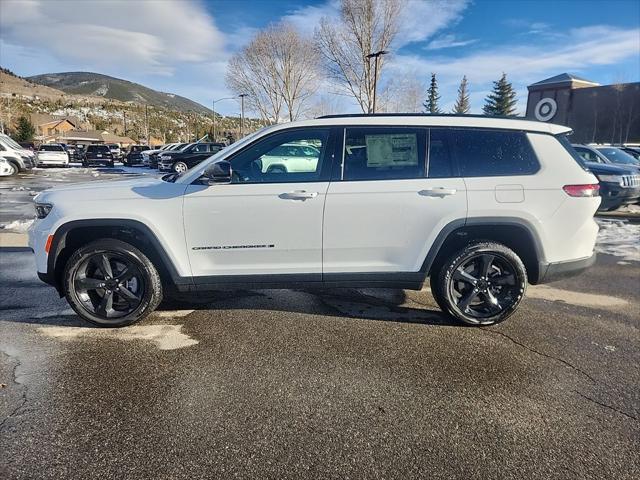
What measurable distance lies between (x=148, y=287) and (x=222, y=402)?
145cm

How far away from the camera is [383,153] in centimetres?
364

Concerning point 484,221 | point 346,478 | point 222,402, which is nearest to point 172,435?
point 222,402

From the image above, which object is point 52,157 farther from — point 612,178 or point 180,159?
point 612,178

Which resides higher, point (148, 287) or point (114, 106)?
point (114, 106)

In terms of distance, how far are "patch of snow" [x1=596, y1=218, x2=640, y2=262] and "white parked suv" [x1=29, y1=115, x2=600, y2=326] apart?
3.89 m

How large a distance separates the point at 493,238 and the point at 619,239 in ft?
18.4

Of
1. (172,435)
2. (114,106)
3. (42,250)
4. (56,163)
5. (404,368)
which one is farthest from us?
(114,106)

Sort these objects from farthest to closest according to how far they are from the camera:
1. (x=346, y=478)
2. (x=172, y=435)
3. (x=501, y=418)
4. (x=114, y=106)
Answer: (x=114, y=106)
(x=501, y=418)
(x=172, y=435)
(x=346, y=478)

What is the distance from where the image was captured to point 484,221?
3.60 m

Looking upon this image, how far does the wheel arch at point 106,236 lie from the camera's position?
3467 mm

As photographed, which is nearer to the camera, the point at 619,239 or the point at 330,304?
the point at 330,304

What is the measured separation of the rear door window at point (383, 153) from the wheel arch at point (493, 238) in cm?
59

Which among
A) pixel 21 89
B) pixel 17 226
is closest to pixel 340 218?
pixel 17 226

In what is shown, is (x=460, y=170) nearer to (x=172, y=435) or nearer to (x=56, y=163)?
(x=172, y=435)
